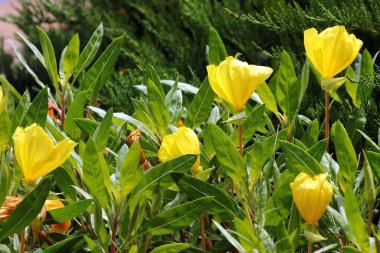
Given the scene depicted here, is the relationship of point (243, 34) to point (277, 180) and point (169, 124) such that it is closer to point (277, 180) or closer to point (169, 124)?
point (169, 124)

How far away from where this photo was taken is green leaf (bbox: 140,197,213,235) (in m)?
1.25

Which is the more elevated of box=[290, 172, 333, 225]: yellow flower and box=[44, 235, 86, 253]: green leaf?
box=[290, 172, 333, 225]: yellow flower

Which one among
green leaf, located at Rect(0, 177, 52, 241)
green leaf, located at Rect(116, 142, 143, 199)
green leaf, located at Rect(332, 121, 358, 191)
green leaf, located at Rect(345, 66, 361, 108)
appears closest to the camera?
green leaf, located at Rect(0, 177, 52, 241)

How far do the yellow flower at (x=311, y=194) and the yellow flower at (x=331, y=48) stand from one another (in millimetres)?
316

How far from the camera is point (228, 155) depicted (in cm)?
132

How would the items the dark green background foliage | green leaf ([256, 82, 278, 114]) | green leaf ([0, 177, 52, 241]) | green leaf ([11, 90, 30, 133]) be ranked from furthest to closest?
1. the dark green background foliage
2. green leaf ([256, 82, 278, 114])
3. green leaf ([11, 90, 30, 133])
4. green leaf ([0, 177, 52, 241])

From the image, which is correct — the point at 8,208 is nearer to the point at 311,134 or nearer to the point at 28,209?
the point at 28,209

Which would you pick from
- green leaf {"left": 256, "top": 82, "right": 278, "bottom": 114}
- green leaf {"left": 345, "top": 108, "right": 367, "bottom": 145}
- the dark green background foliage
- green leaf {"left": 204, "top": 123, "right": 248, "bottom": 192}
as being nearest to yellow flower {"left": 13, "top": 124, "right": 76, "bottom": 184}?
green leaf {"left": 204, "top": 123, "right": 248, "bottom": 192}

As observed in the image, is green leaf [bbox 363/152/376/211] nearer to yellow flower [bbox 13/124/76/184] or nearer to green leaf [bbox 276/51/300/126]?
green leaf [bbox 276/51/300/126]

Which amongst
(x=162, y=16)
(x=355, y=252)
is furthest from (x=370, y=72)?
(x=162, y=16)

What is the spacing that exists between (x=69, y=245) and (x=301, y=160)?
390 mm

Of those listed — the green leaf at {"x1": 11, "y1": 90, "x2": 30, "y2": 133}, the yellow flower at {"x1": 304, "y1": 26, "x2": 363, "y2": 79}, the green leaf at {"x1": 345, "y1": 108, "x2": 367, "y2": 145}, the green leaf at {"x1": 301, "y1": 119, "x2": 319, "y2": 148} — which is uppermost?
the yellow flower at {"x1": 304, "y1": 26, "x2": 363, "y2": 79}

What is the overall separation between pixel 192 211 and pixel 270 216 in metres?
0.14

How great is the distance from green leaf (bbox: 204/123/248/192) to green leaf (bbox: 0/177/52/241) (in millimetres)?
289
